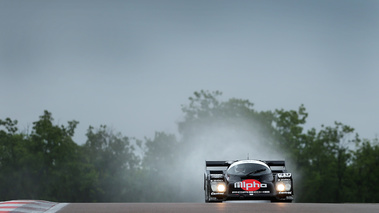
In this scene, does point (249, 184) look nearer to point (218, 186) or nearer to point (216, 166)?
point (218, 186)

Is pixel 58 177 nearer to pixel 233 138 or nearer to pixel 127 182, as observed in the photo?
pixel 127 182

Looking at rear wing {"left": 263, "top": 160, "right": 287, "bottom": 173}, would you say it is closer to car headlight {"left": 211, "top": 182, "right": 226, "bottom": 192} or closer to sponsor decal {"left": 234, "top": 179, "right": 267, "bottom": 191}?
sponsor decal {"left": 234, "top": 179, "right": 267, "bottom": 191}

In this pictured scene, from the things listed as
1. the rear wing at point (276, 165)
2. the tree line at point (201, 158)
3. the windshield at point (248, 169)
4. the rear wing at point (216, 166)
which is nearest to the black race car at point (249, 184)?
the windshield at point (248, 169)

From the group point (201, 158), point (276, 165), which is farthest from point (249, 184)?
point (201, 158)

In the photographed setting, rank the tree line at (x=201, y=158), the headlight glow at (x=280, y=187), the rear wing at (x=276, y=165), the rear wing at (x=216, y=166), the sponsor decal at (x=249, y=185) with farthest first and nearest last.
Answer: the tree line at (x=201, y=158) → the rear wing at (x=276, y=165) → the rear wing at (x=216, y=166) → the headlight glow at (x=280, y=187) → the sponsor decal at (x=249, y=185)

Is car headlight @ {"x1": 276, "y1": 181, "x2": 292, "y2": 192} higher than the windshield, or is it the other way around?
the windshield

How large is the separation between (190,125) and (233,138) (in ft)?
24.9

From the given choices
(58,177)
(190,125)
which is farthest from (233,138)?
(58,177)

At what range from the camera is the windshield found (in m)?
20.7

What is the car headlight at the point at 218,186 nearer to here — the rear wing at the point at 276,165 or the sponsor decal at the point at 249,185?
the sponsor decal at the point at 249,185

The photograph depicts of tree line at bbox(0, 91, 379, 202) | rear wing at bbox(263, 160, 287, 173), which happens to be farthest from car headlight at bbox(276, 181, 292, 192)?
tree line at bbox(0, 91, 379, 202)

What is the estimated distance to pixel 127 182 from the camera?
323 ft

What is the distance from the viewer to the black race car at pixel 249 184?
66.8ft

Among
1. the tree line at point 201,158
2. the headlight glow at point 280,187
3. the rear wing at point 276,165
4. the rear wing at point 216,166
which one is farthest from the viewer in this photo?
the tree line at point 201,158
